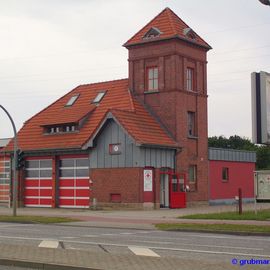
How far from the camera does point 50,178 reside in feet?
133

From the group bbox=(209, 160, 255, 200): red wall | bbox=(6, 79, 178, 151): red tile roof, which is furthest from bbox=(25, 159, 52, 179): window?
bbox=(209, 160, 255, 200): red wall

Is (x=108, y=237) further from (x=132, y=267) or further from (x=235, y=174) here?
(x=235, y=174)

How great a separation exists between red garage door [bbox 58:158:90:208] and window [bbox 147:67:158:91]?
6.65m

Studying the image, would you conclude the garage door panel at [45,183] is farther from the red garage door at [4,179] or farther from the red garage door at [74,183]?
the red garage door at [4,179]

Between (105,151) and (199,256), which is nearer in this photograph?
(199,256)

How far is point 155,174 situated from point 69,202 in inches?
247

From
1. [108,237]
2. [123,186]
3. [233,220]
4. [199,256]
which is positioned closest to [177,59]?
[123,186]

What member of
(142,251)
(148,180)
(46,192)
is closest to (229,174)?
(148,180)

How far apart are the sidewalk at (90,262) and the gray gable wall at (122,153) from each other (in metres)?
23.3

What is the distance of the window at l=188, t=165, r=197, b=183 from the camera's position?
41.2m

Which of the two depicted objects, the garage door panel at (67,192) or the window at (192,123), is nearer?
the garage door panel at (67,192)

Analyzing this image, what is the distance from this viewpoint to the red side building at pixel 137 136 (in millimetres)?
37000

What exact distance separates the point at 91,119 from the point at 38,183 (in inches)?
225

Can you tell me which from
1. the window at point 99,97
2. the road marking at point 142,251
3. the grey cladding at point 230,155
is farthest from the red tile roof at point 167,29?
the road marking at point 142,251
